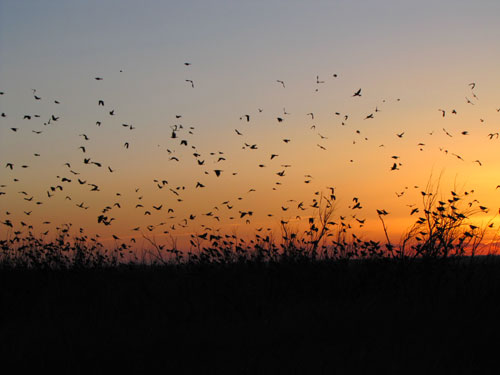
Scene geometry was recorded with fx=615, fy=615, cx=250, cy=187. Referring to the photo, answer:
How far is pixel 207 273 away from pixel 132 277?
8.99 feet

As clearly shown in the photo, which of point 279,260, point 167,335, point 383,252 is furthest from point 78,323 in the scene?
point 383,252

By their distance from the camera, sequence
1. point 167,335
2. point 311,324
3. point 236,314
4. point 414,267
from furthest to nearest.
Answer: point 414,267, point 236,314, point 311,324, point 167,335

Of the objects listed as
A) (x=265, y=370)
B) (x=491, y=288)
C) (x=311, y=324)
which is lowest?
(x=265, y=370)

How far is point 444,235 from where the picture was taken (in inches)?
581

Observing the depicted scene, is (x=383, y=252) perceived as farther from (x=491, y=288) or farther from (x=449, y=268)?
(x=491, y=288)

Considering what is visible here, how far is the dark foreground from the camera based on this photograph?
8.62m

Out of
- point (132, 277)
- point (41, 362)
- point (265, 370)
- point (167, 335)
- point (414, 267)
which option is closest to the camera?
point (265, 370)

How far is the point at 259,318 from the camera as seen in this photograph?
1127 centimetres

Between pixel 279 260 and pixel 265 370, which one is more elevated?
pixel 279 260

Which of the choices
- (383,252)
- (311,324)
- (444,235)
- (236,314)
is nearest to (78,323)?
(236,314)

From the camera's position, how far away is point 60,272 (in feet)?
53.3

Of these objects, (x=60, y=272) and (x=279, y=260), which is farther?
(x=60, y=272)

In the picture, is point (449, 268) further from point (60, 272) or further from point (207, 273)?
point (60, 272)

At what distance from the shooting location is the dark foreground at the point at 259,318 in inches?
340
